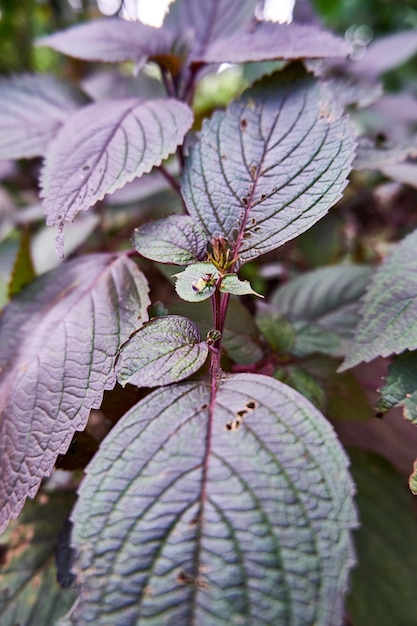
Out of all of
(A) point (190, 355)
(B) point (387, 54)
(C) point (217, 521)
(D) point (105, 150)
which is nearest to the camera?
(C) point (217, 521)

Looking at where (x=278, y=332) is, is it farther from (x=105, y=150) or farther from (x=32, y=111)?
(x=32, y=111)

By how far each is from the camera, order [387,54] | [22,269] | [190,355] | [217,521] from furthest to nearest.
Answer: [387,54] → [22,269] → [190,355] → [217,521]

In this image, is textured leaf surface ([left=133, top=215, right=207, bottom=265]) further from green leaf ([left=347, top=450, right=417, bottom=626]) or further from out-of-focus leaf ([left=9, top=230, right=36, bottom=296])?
green leaf ([left=347, top=450, right=417, bottom=626])

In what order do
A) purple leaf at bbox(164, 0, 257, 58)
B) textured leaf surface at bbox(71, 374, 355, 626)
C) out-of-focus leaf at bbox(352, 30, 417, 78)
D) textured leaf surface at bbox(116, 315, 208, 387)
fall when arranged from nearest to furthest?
textured leaf surface at bbox(71, 374, 355, 626), textured leaf surface at bbox(116, 315, 208, 387), purple leaf at bbox(164, 0, 257, 58), out-of-focus leaf at bbox(352, 30, 417, 78)

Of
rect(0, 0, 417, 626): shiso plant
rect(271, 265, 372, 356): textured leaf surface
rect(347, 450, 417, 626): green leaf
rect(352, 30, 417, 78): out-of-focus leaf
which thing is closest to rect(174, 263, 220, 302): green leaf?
rect(0, 0, 417, 626): shiso plant

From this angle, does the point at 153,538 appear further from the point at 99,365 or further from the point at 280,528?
the point at 99,365

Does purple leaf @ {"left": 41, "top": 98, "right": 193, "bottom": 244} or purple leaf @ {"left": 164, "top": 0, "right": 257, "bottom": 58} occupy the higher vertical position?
purple leaf @ {"left": 164, "top": 0, "right": 257, "bottom": 58}

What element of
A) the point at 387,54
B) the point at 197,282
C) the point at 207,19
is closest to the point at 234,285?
the point at 197,282
